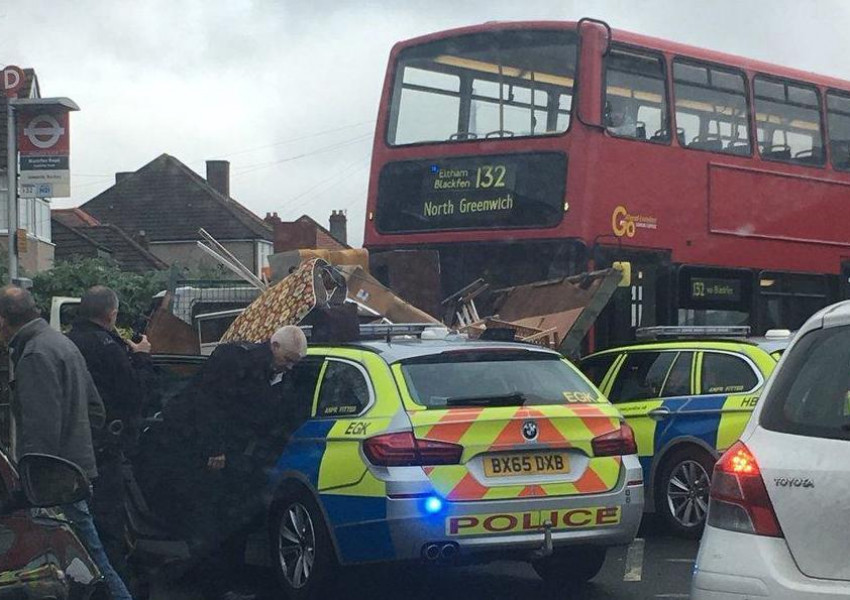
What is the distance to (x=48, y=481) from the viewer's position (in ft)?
15.9

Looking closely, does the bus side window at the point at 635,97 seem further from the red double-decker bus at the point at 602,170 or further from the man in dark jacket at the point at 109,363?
the man in dark jacket at the point at 109,363

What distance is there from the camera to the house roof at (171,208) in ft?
217

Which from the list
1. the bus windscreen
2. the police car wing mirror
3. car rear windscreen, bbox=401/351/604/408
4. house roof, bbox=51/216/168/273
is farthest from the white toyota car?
house roof, bbox=51/216/168/273

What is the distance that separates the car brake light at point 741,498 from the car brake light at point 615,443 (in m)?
2.95

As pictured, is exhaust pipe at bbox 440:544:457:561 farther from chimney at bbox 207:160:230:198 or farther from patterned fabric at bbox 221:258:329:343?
chimney at bbox 207:160:230:198

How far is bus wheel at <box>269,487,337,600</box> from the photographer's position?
800 cm

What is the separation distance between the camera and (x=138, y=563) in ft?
29.3

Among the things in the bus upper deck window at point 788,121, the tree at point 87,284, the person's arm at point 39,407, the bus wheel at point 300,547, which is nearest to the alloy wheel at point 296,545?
the bus wheel at point 300,547

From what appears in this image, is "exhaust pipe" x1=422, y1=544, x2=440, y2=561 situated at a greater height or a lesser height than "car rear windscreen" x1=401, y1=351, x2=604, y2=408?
lesser

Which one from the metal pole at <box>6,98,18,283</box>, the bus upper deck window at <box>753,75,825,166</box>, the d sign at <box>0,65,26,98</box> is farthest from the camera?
the d sign at <box>0,65,26,98</box>

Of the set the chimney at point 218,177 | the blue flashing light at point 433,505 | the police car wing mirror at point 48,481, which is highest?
the chimney at point 218,177

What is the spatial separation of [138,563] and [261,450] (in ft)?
3.71

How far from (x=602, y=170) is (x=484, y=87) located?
1.62 m

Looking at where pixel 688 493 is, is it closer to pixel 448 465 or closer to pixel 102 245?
pixel 448 465
